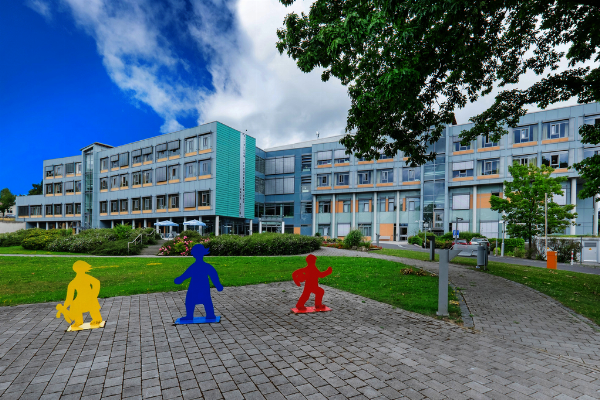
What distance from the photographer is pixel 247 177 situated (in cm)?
5050

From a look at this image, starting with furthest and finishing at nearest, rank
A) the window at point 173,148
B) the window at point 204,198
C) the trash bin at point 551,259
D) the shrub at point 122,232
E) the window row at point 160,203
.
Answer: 1. the window at point 173,148
2. the window row at point 160,203
3. the window at point 204,198
4. the shrub at point 122,232
5. the trash bin at point 551,259

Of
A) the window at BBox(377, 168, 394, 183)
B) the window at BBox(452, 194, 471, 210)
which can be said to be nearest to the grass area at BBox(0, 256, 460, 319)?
the window at BBox(452, 194, 471, 210)

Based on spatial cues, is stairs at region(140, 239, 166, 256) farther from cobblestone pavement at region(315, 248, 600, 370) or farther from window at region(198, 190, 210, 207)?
cobblestone pavement at region(315, 248, 600, 370)

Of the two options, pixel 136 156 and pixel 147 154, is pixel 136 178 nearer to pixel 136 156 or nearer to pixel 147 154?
pixel 136 156

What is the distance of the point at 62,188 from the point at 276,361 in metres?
75.5

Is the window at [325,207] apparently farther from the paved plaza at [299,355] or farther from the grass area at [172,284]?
the paved plaza at [299,355]

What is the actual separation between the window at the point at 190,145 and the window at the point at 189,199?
626 centimetres

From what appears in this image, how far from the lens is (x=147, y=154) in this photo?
5128cm

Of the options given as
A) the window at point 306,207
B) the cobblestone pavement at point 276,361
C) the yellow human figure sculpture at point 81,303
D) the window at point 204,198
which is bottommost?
the cobblestone pavement at point 276,361

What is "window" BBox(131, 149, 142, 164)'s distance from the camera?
171ft

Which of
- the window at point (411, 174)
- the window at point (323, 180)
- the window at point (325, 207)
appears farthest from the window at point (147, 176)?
the window at point (411, 174)

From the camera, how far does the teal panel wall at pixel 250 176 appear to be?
165 ft

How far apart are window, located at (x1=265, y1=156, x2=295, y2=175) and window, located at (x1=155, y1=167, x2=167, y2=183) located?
58.0 feet

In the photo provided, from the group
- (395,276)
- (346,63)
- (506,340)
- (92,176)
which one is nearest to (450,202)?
(395,276)
